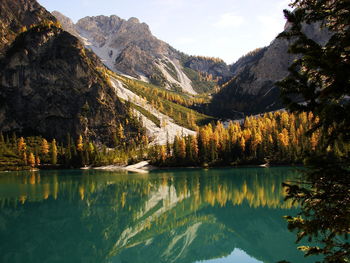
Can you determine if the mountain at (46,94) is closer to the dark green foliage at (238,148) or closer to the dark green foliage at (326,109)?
the dark green foliage at (238,148)

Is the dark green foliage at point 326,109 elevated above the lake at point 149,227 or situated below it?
above

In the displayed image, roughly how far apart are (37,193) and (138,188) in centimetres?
2246

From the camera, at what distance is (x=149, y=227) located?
3866 centimetres

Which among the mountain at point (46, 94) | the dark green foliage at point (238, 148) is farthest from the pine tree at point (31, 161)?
the dark green foliage at point (238, 148)

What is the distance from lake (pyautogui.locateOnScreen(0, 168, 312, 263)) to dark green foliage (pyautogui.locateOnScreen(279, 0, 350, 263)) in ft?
70.9

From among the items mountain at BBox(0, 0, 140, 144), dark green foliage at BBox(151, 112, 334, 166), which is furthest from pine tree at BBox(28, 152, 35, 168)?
dark green foliage at BBox(151, 112, 334, 166)

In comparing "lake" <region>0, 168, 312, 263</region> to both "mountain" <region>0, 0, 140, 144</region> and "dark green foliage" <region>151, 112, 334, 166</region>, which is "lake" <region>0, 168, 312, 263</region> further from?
"mountain" <region>0, 0, 140, 144</region>

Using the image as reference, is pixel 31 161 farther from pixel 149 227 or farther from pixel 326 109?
pixel 326 109

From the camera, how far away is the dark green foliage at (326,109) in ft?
18.1

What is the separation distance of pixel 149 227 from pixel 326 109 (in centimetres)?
3636

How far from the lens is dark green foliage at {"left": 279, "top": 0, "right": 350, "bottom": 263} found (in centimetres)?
552

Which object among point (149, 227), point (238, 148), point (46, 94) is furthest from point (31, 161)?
point (149, 227)

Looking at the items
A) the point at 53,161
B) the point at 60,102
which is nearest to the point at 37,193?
the point at 53,161

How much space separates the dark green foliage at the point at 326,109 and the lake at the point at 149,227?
21604mm
